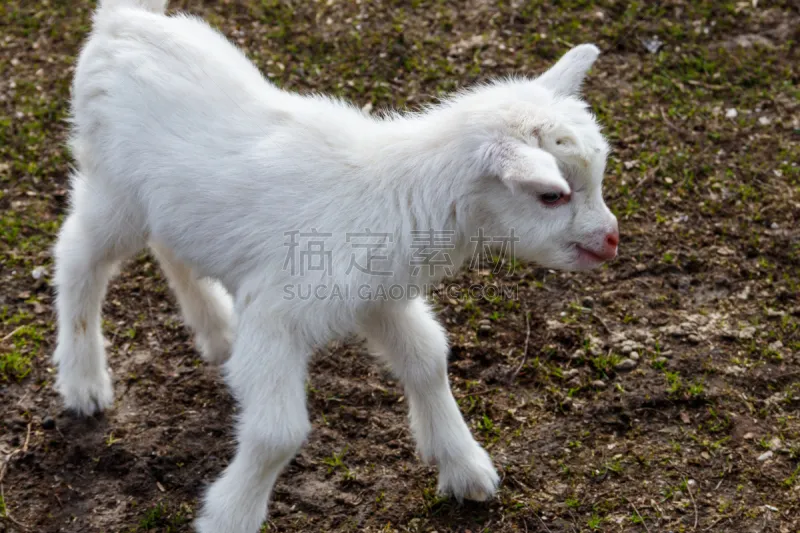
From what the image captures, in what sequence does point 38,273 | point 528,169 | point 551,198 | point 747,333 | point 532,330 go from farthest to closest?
point 38,273
point 532,330
point 747,333
point 551,198
point 528,169

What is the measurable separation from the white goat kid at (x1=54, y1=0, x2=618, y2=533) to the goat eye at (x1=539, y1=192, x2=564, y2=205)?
1 centimetres

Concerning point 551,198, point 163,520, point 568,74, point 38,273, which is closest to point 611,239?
point 551,198

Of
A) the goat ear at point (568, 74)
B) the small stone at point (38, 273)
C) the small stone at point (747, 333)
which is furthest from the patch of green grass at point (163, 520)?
the small stone at point (747, 333)

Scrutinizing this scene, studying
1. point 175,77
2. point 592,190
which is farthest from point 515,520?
point 175,77

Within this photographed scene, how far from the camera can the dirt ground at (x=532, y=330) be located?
16.0 feet

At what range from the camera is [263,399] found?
13.8 ft

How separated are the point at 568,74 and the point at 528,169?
0.87 m

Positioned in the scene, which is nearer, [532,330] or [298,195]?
[298,195]

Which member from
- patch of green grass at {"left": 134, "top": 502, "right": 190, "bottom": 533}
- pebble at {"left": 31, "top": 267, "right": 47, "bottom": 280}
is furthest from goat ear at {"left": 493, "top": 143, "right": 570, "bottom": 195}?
pebble at {"left": 31, "top": 267, "right": 47, "bottom": 280}

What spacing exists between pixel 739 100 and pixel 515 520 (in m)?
4.18

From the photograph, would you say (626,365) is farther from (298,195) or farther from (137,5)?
(137,5)

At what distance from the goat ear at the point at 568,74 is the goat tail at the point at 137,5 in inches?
88.2

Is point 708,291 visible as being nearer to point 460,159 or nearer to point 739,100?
point 739,100

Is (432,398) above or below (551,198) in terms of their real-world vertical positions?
below
